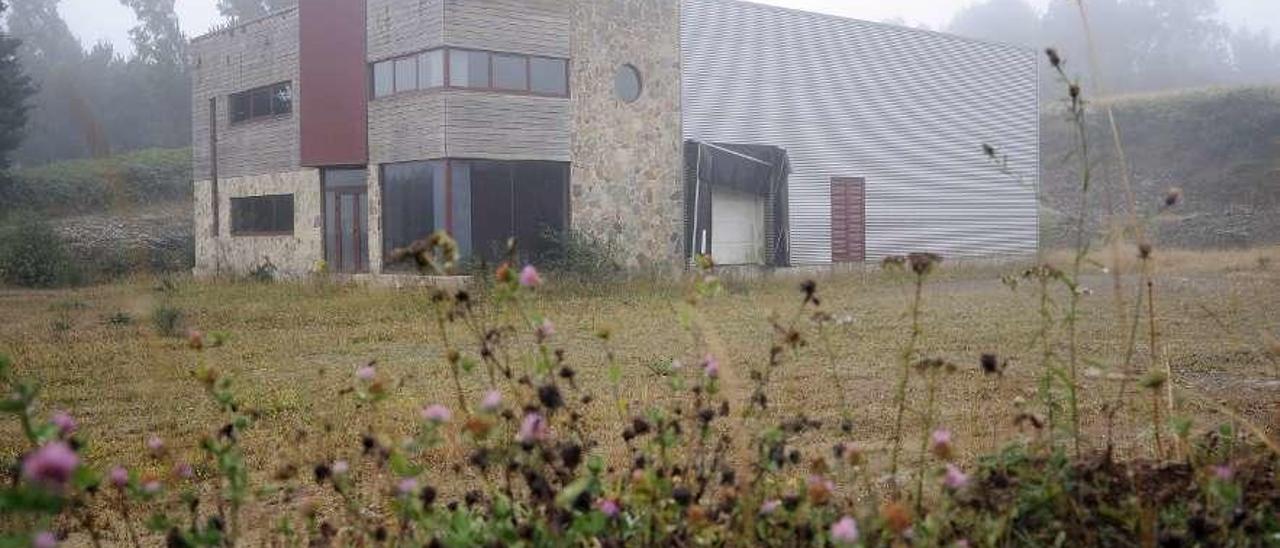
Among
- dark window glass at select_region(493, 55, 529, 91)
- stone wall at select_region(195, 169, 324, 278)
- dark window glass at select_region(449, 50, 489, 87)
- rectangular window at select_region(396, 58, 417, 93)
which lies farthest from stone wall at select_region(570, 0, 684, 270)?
stone wall at select_region(195, 169, 324, 278)

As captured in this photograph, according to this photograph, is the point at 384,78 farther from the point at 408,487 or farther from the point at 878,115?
the point at 408,487

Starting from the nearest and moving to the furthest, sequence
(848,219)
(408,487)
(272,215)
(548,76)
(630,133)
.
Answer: (408,487) → (548,76) → (630,133) → (272,215) → (848,219)

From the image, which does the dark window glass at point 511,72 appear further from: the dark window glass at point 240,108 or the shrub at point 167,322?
the shrub at point 167,322

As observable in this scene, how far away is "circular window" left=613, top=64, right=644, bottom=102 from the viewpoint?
21.5m

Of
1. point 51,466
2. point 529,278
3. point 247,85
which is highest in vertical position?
point 247,85

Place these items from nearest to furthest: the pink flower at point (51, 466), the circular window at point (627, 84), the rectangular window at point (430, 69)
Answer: the pink flower at point (51, 466) < the rectangular window at point (430, 69) < the circular window at point (627, 84)

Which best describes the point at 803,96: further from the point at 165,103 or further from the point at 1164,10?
the point at 1164,10

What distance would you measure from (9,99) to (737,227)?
2259 cm

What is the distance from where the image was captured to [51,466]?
1.14 m

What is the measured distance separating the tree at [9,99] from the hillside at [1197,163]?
2936cm

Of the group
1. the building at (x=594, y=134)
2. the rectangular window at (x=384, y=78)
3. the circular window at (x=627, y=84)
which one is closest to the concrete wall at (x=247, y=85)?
the building at (x=594, y=134)

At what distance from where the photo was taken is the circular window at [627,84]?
70.4 ft

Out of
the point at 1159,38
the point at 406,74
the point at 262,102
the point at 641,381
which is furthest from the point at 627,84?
the point at 1159,38

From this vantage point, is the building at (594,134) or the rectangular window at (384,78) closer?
the building at (594,134)
